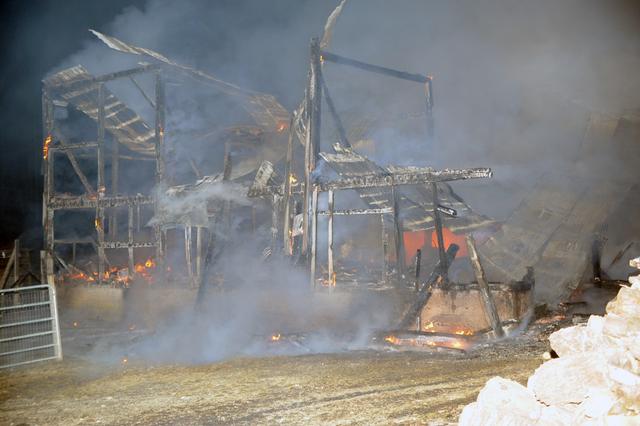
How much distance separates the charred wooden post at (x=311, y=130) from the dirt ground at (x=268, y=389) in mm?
3897

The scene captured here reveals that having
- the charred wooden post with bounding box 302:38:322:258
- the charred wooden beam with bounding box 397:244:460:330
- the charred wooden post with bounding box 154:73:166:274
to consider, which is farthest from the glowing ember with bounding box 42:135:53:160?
the charred wooden beam with bounding box 397:244:460:330

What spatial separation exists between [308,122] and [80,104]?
8068mm

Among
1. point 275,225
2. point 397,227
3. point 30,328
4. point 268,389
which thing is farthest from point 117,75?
point 268,389

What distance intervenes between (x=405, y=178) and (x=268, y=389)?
557cm

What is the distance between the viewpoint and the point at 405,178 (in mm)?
10156

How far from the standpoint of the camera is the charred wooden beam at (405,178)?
9.16m

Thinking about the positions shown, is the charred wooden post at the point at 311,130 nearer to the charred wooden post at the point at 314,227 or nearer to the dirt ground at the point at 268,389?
the charred wooden post at the point at 314,227

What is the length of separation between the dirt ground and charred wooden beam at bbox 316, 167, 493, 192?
126 inches

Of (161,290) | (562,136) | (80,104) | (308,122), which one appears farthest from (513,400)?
(80,104)

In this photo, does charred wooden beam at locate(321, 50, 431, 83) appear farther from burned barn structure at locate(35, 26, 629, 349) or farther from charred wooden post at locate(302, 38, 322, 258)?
charred wooden post at locate(302, 38, 322, 258)

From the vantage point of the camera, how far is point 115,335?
11055 millimetres

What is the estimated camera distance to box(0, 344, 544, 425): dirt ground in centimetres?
514

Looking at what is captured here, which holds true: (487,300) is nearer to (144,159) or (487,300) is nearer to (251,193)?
(251,193)

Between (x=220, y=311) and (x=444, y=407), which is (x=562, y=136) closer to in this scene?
(x=220, y=311)
